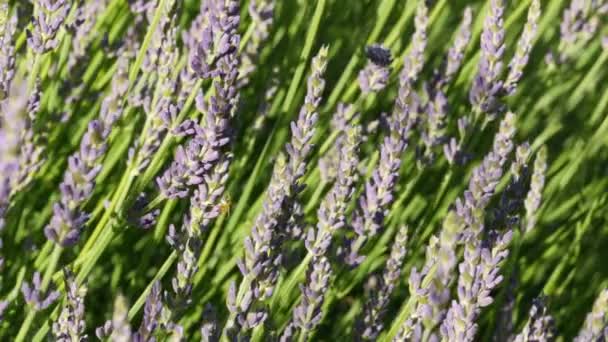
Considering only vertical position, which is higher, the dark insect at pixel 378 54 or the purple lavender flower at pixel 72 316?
the dark insect at pixel 378 54

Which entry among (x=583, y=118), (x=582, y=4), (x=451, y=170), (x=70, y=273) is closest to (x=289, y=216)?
(x=70, y=273)

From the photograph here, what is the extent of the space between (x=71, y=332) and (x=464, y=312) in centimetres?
61

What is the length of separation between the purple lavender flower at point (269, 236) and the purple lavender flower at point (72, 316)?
25cm

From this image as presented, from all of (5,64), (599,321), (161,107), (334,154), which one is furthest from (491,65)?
(5,64)

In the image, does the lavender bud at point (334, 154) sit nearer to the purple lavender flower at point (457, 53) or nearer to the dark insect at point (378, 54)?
the dark insect at point (378, 54)

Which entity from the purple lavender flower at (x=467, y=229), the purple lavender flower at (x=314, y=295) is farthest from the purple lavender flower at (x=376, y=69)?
the purple lavender flower at (x=314, y=295)

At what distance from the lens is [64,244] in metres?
1.28

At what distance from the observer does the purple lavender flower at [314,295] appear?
1.58 metres

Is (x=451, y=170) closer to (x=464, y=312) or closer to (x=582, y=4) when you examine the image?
(x=582, y=4)

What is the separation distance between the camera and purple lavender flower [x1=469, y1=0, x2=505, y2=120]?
1925 mm

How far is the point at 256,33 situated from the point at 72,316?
96 cm

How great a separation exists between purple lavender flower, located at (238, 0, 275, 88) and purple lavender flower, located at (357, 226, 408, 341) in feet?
1.92

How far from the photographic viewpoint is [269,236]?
4.82ft

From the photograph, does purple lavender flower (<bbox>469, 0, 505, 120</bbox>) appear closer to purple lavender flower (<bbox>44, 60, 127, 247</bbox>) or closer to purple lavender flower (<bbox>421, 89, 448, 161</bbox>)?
purple lavender flower (<bbox>421, 89, 448, 161</bbox>)
